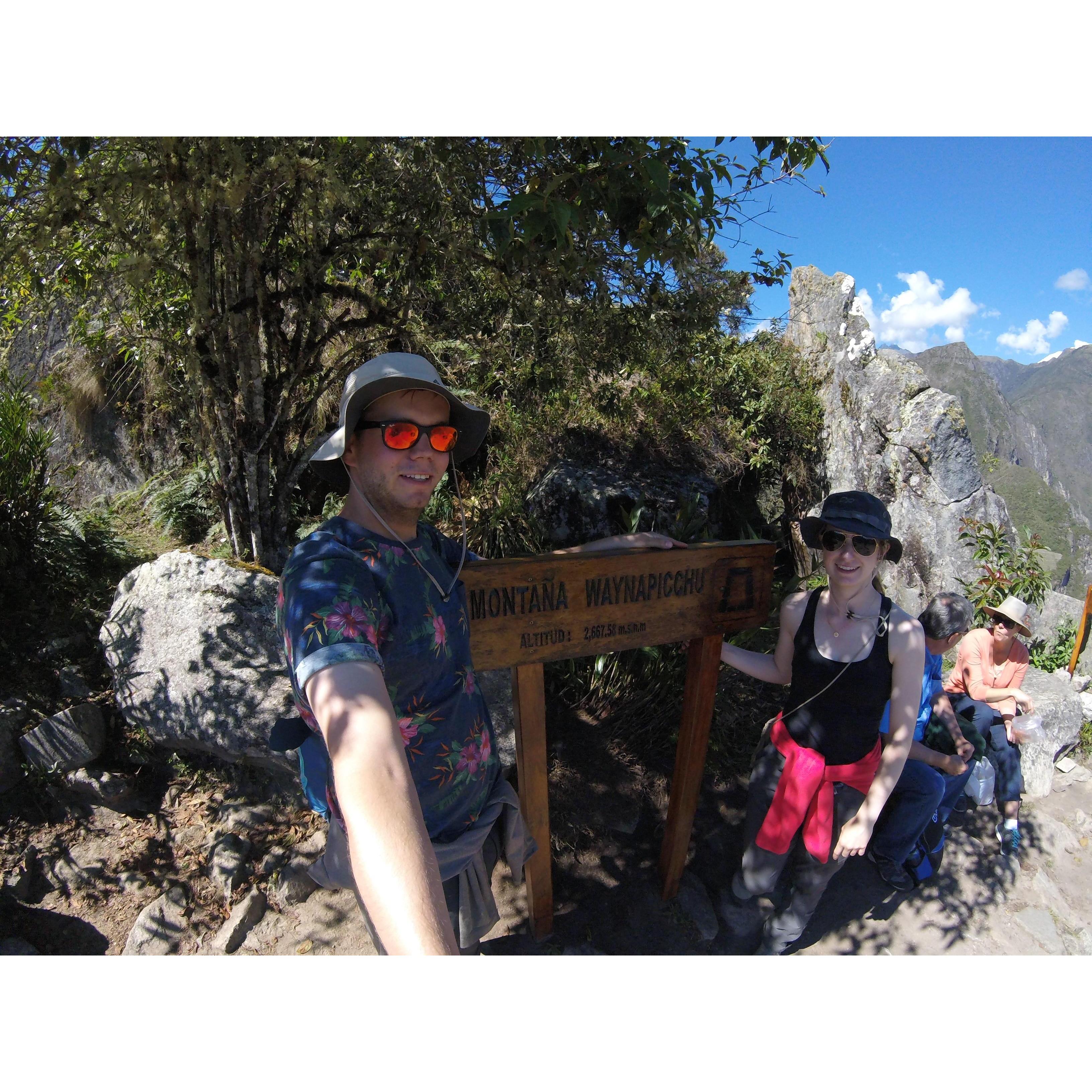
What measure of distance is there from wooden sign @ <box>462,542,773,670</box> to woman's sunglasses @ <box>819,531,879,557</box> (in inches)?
13.8

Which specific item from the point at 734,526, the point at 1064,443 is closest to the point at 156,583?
the point at 734,526

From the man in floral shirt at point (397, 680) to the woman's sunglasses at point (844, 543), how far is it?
1.45 meters

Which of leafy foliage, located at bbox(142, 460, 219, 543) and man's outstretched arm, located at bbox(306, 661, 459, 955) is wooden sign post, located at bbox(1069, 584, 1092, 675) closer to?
man's outstretched arm, located at bbox(306, 661, 459, 955)

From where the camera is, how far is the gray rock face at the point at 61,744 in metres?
4.09

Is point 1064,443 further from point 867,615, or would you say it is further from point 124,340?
point 124,340

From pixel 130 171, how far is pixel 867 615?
3.86 meters

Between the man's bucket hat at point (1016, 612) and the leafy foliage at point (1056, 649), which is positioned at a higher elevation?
the leafy foliage at point (1056, 649)

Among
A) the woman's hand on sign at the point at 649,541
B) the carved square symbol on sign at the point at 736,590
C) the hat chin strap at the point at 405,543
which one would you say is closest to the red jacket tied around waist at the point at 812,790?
the carved square symbol on sign at the point at 736,590

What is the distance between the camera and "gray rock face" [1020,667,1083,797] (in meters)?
5.22

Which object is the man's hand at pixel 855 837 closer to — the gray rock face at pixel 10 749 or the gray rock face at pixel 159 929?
the gray rock face at pixel 159 929

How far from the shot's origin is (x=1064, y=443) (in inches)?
769

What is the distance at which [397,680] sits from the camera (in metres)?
1.69

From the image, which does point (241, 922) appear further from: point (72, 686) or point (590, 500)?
point (590, 500)

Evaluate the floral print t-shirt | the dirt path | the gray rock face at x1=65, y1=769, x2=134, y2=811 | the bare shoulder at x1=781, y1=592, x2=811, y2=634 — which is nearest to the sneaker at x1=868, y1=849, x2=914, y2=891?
the dirt path
